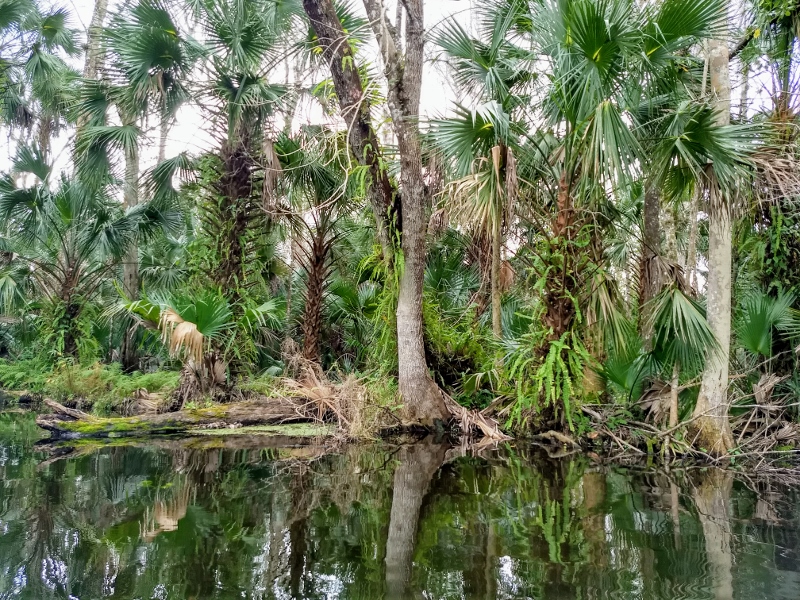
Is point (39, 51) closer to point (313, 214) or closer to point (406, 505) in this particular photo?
point (313, 214)

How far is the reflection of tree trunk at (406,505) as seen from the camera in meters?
2.49

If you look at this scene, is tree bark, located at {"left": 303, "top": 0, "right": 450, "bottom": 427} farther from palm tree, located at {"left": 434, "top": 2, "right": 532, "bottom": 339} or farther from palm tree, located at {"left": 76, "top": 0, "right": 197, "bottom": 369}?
palm tree, located at {"left": 76, "top": 0, "right": 197, "bottom": 369}

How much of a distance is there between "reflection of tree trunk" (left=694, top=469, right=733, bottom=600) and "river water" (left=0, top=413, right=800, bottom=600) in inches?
0.5

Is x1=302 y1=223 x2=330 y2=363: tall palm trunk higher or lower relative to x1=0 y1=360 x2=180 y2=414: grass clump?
higher

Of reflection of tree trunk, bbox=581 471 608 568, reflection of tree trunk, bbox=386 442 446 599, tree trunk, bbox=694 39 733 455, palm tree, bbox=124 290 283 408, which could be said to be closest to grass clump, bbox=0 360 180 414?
palm tree, bbox=124 290 283 408

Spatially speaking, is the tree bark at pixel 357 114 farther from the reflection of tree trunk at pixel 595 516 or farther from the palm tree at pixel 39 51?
the palm tree at pixel 39 51

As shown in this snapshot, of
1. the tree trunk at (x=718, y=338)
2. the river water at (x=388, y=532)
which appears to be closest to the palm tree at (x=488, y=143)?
the tree trunk at (x=718, y=338)

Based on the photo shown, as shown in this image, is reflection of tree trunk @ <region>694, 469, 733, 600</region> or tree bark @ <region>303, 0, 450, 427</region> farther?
tree bark @ <region>303, 0, 450, 427</region>

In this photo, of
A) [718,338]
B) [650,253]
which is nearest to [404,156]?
[650,253]

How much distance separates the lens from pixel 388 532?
310 centimetres

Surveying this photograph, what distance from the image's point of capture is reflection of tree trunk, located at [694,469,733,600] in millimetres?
2379

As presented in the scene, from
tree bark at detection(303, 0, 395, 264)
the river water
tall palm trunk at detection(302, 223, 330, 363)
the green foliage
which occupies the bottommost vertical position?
the river water

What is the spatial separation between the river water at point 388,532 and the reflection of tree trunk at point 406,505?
14 millimetres

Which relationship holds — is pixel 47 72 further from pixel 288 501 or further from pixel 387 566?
pixel 387 566
